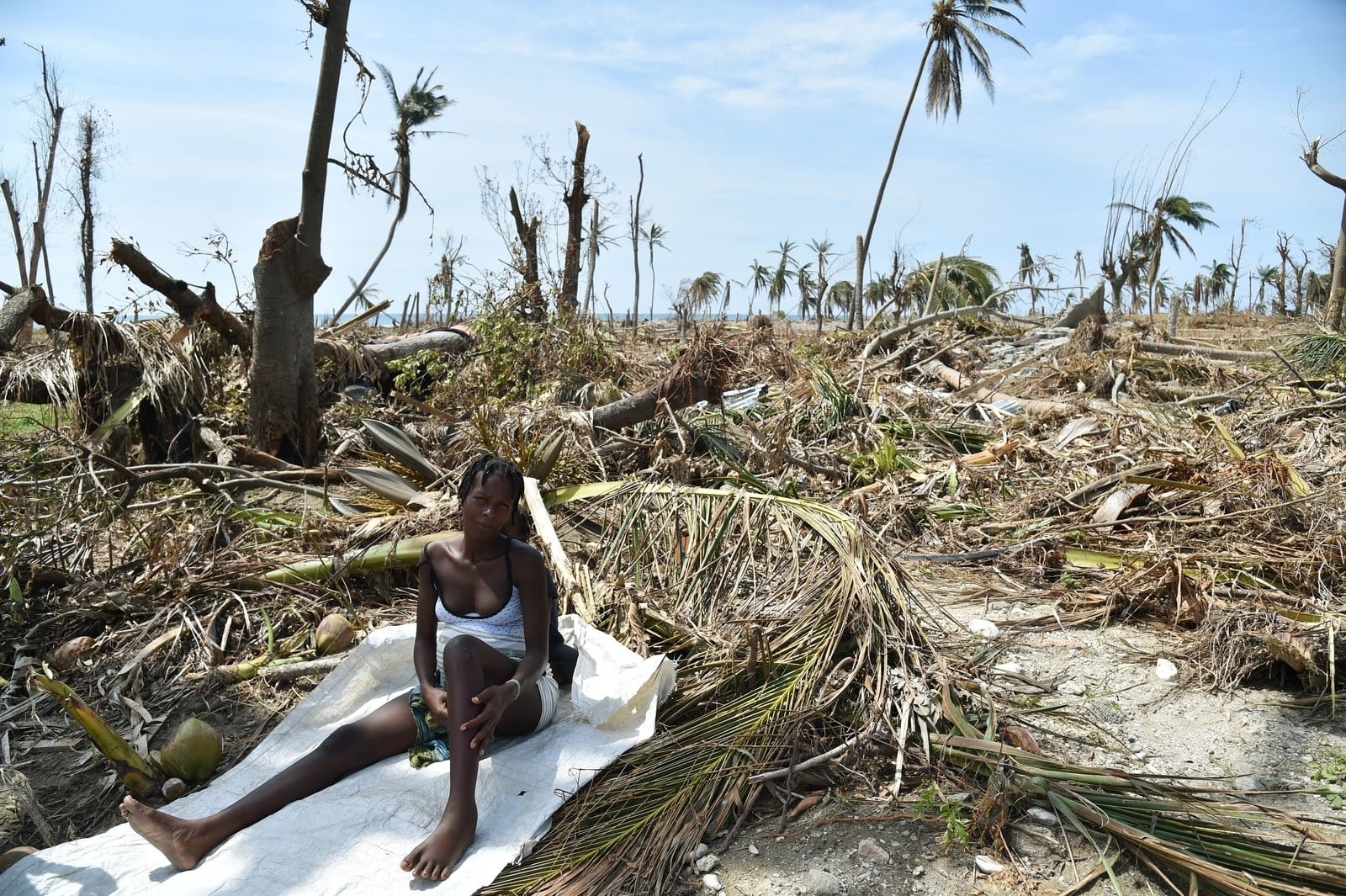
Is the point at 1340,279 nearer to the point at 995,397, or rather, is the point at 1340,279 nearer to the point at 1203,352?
the point at 1203,352

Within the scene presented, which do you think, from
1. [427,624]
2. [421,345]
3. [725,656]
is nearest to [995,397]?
[421,345]

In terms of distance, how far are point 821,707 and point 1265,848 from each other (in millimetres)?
1106

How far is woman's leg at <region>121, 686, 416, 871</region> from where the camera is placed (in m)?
2.16

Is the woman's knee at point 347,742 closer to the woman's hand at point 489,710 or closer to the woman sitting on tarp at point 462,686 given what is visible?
the woman sitting on tarp at point 462,686

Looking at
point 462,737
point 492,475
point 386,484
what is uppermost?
point 492,475

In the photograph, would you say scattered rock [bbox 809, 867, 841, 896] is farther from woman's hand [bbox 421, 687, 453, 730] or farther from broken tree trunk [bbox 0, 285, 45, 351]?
broken tree trunk [bbox 0, 285, 45, 351]

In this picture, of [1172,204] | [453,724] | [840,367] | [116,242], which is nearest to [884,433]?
[840,367]

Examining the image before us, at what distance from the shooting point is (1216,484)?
443 centimetres

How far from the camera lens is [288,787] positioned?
2.38 metres

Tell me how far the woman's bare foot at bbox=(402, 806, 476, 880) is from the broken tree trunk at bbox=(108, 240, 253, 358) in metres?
4.44

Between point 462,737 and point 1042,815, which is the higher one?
point 462,737

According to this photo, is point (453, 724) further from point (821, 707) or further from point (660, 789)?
point (821, 707)

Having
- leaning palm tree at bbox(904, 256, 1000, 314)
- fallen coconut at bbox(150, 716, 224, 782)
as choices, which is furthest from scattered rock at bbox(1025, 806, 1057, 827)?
leaning palm tree at bbox(904, 256, 1000, 314)

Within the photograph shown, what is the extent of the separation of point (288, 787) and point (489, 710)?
1.98 ft
